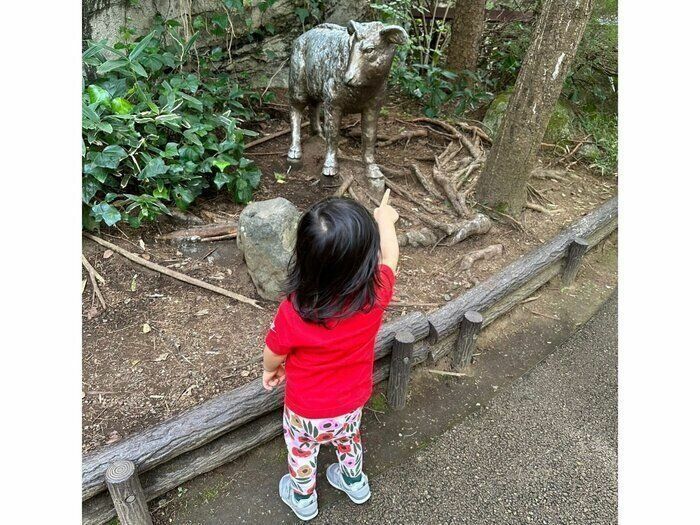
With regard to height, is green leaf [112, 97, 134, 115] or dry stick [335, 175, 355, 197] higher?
green leaf [112, 97, 134, 115]

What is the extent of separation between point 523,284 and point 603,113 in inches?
150

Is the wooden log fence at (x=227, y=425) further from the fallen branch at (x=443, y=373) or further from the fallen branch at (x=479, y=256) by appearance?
the fallen branch at (x=479, y=256)

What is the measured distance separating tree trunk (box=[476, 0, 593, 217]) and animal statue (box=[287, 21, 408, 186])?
979 millimetres

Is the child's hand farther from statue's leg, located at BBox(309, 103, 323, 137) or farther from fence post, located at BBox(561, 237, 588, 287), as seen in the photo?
statue's leg, located at BBox(309, 103, 323, 137)

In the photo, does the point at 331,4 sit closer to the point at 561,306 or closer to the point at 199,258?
the point at 199,258

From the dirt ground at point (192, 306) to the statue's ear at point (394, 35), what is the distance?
1.30 meters

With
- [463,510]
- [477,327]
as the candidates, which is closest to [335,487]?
[463,510]

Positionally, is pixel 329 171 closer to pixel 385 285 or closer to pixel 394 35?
pixel 394 35

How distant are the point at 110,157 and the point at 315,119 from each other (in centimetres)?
187

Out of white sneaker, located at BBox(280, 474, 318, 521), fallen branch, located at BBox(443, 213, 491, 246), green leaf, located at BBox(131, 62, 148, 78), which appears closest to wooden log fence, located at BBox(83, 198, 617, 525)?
white sneaker, located at BBox(280, 474, 318, 521)

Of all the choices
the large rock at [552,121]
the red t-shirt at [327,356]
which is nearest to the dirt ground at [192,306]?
the red t-shirt at [327,356]

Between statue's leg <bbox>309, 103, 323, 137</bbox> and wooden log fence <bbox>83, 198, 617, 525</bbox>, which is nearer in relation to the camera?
wooden log fence <bbox>83, 198, 617, 525</bbox>

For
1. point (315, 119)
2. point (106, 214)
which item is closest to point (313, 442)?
point (106, 214)

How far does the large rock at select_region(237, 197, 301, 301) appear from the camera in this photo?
2764mm
